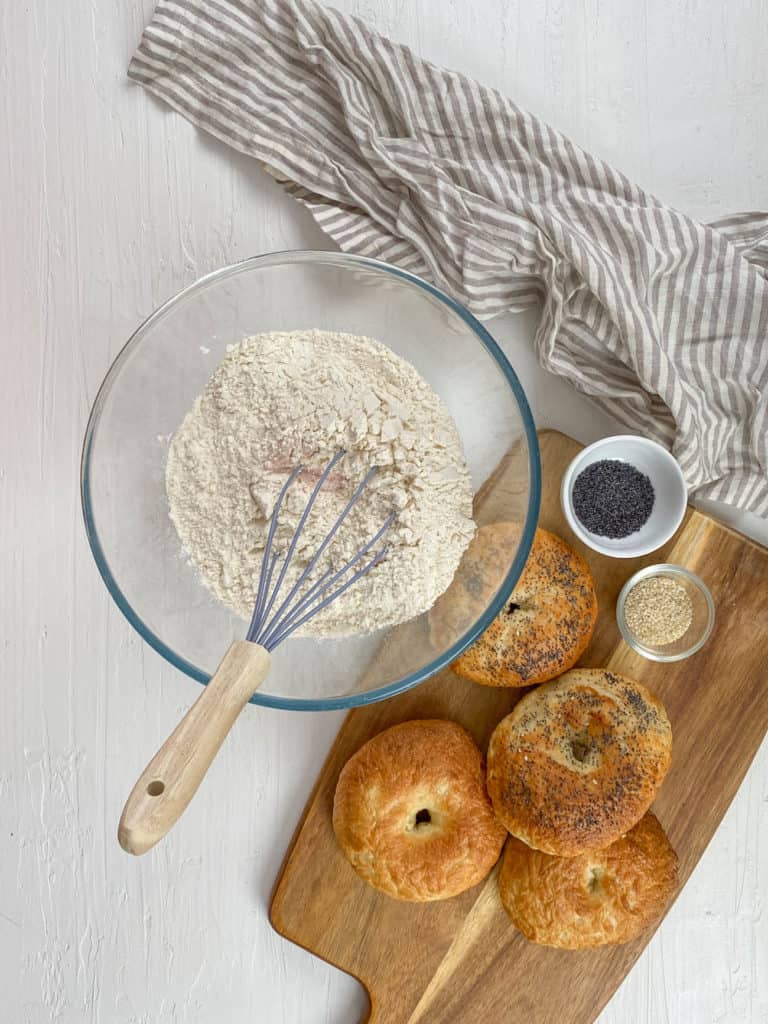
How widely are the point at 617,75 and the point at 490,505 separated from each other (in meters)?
0.77

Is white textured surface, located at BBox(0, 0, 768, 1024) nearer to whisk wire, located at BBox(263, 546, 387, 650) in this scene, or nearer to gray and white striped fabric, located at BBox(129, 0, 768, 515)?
gray and white striped fabric, located at BBox(129, 0, 768, 515)

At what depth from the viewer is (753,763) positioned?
1.45 metres

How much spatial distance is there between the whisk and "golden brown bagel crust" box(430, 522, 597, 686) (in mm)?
193

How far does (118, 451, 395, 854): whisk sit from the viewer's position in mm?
916

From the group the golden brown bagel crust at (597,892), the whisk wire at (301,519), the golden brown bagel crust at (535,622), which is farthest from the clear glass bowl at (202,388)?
the golden brown bagel crust at (597,892)

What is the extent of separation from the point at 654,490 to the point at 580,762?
1.43 ft

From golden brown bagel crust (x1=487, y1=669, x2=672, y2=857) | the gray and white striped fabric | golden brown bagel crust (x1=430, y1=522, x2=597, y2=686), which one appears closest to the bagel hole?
golden brown bagel crust (x1=487, y1=669, x2=672, y2=857)

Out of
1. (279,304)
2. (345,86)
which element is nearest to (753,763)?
(279,304)

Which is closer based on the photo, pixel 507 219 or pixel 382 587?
pixel 382 587

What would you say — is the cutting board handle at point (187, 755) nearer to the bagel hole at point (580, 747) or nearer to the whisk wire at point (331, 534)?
the whisk wire at point (331, 534)

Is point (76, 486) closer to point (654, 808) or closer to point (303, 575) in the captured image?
point (303, 575)

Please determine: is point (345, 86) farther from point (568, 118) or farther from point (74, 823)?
point (74, 823)

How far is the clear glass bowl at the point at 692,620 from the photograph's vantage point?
1372 mm

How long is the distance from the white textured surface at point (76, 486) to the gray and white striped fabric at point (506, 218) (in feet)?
0.26
